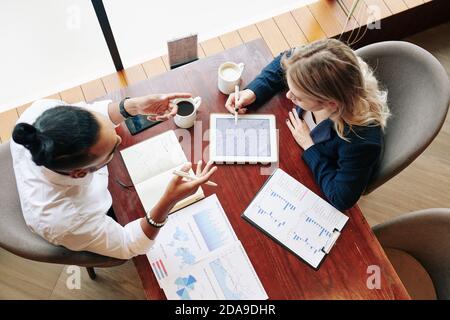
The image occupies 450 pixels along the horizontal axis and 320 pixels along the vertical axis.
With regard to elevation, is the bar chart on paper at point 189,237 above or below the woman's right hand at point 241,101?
below

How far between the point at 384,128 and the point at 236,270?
0.73 m

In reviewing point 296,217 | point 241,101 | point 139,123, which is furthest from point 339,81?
point 139,123

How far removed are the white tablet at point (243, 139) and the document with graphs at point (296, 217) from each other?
0.30 feet

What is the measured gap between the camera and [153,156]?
1.32m

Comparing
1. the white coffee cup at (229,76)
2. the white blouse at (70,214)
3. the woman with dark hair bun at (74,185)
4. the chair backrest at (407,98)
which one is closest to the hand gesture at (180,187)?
the woman with dark hair bun at (74,185)

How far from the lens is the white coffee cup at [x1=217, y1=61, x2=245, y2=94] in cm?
140

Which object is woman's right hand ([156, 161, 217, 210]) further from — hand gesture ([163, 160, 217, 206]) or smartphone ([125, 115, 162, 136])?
smartphone ([125, 115, 162, 136])

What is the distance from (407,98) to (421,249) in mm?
542

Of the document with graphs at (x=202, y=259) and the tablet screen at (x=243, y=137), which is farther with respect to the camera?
the tablet screen at (x=243, y=137)

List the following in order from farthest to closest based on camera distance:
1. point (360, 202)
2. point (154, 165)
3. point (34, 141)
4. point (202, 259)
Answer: point (360, 202) → point (154, 165) → point (202, 259) → point (34, 141)

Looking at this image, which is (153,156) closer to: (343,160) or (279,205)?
(279,205)

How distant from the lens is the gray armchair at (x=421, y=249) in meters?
1.30

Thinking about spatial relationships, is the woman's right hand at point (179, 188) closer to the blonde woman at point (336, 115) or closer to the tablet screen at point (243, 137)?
the tablet screen at point (243, 137)
